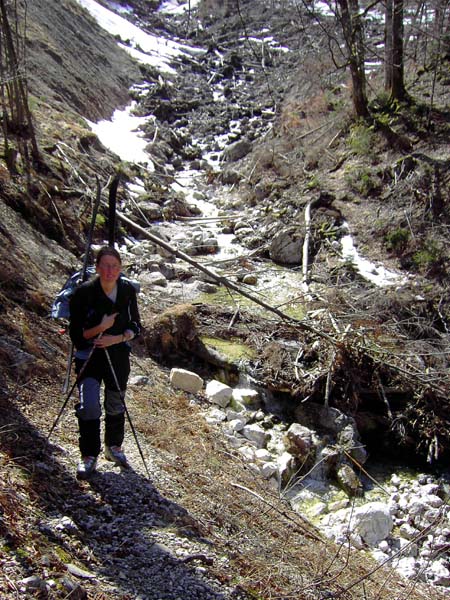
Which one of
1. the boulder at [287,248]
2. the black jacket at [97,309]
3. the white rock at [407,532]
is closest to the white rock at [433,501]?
the white rock at [407,532]

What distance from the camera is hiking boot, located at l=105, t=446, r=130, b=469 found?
4074mm

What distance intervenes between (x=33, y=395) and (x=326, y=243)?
755cm

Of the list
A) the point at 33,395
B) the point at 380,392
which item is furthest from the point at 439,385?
the point at 33,395

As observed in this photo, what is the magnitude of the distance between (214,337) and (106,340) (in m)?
4.36

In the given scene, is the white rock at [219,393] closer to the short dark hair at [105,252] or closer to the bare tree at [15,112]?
the short dark hair at [105,252]

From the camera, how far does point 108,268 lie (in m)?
3.56

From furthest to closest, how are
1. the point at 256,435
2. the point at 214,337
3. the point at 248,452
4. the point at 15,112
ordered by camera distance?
the point at 15,112 → the point at 214,337 → the point at 256,435 → the point at 248,452

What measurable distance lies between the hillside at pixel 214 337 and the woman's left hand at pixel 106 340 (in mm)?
812

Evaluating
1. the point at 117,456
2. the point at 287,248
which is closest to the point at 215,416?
the point at 117,456

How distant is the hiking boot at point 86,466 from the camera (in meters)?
3.70

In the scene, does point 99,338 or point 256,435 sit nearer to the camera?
point 99,338

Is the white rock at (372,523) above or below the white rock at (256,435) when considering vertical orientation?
below

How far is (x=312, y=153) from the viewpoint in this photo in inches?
569

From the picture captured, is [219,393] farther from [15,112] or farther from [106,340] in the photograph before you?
[15,112]
